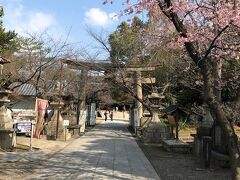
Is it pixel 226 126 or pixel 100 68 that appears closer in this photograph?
pixel 226 126

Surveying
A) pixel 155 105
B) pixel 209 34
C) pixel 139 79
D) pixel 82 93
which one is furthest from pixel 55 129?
pixel 209 34

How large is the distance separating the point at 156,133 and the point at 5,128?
10.3m

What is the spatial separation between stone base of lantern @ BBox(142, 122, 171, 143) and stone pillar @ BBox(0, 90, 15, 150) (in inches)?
361

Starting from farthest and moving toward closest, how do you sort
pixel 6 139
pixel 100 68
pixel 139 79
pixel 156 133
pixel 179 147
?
pixel 139 79 < pixel 100 68 < pixel 156 133 < pixel 179 147 < pixel 6 139

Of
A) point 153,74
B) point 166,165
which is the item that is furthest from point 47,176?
point 153,74

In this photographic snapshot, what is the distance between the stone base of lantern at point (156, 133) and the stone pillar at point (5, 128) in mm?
9176

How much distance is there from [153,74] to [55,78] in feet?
31.0

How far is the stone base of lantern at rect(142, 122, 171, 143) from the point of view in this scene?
25.5m

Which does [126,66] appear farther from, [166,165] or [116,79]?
[166,165]

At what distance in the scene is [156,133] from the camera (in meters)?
25.9

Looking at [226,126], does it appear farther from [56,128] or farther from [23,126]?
[56,128]

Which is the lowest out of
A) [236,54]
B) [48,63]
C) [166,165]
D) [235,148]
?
[166,165]

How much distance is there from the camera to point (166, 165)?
15.1m

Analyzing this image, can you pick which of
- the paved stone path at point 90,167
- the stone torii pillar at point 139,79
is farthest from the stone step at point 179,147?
the stone torii pillar at point 139,79
